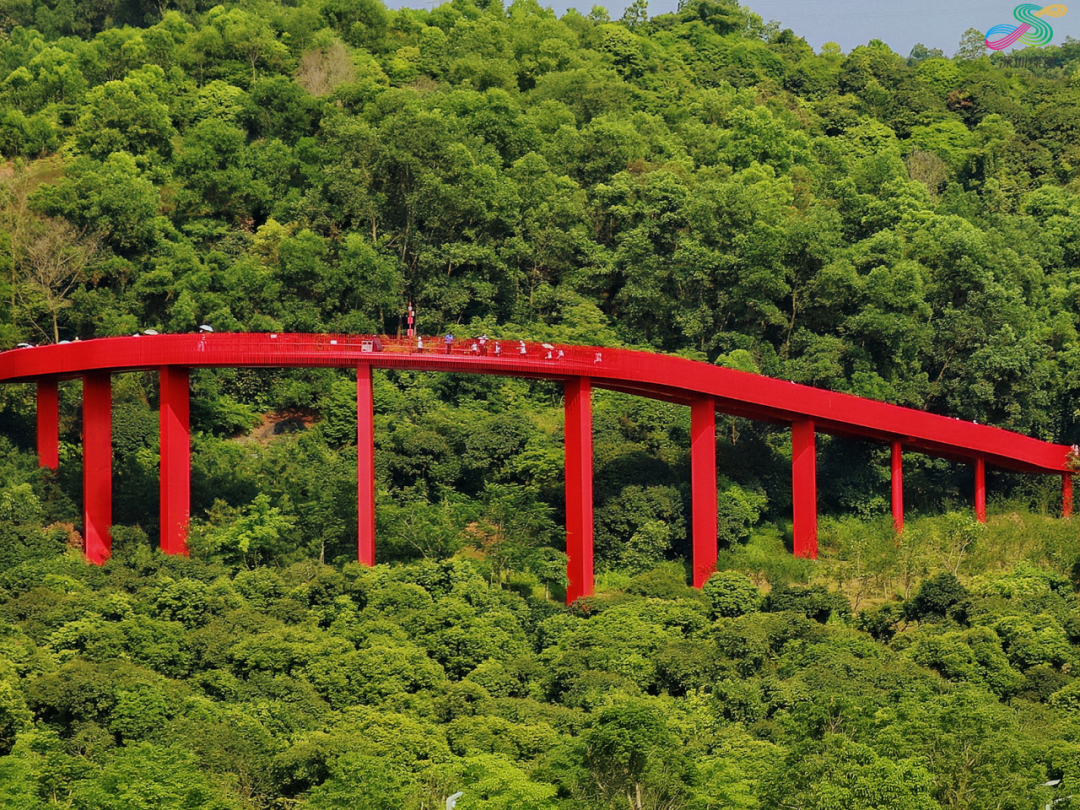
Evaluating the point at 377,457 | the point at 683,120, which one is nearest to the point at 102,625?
the point at 377,457

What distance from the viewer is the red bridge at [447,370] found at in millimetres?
35812

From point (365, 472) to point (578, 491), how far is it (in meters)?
4.38

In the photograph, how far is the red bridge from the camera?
35.8 meters

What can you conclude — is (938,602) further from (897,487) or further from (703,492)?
(897,487)

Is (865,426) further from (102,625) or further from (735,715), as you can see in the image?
(102,625)

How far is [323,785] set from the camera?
83.7 ft

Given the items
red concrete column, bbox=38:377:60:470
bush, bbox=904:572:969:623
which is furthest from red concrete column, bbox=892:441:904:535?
red concrete column, bbox=38:377:60:470

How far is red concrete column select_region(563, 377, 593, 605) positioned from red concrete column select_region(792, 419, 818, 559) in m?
5.38

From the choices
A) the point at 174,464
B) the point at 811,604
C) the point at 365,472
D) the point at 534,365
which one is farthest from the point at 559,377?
the point at 174,464

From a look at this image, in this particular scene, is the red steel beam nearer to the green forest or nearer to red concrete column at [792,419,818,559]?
red concrete column at [792,419,818,559]

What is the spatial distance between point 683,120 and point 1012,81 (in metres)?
20.1

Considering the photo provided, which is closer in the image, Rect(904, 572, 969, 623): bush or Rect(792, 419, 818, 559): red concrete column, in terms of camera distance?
Rect(904, 572, 969, 623): bush

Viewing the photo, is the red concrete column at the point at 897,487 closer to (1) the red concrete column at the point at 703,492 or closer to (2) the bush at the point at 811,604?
(1) the red concrete column at the point at 703,492

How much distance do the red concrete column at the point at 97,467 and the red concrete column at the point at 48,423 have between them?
2643 mm
